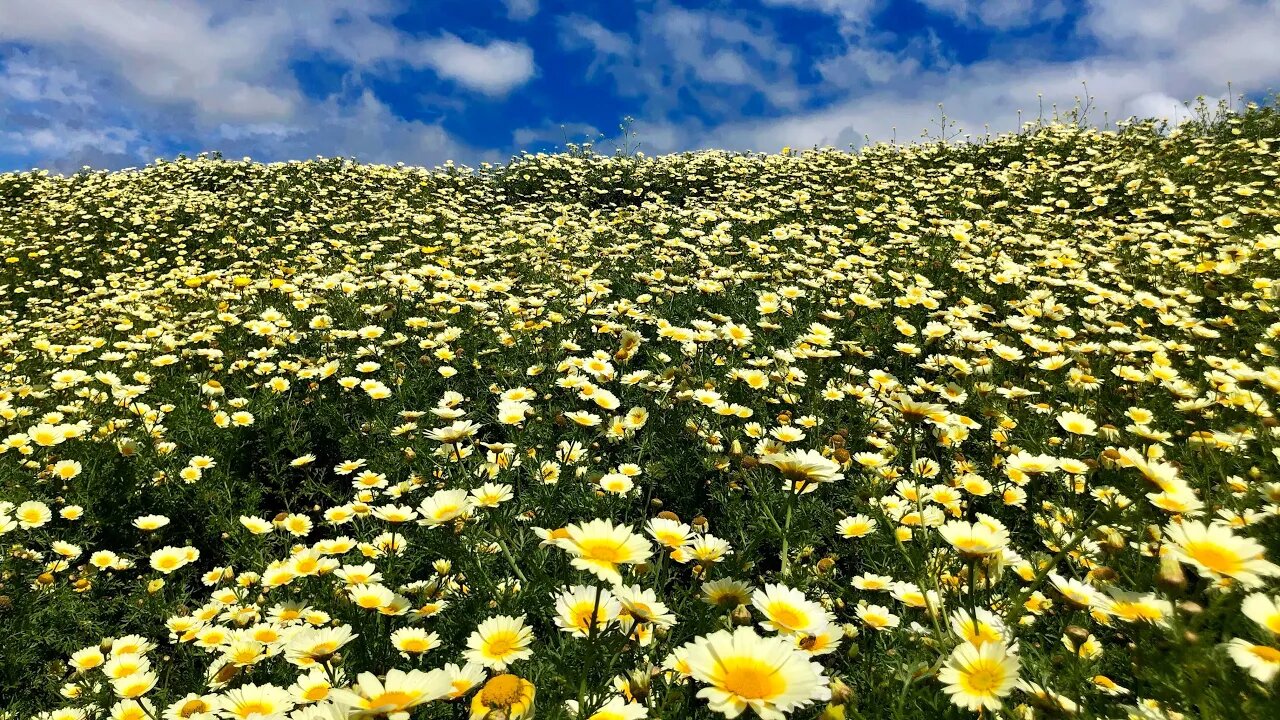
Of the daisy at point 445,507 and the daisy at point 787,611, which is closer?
the daisy at point 787,611

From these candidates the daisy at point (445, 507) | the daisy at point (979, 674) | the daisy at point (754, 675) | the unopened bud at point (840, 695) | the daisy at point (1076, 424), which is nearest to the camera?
the daisy at point (754, 675)

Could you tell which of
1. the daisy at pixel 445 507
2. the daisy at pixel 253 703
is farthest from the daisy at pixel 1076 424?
the daisy at pixel 253 703

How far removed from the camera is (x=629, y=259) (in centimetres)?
631

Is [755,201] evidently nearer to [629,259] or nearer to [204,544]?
[629,259]

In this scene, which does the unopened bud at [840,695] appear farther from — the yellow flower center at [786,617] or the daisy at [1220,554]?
the daisy at [1220,554]

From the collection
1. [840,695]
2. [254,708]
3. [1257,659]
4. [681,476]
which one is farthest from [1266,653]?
[681,476]

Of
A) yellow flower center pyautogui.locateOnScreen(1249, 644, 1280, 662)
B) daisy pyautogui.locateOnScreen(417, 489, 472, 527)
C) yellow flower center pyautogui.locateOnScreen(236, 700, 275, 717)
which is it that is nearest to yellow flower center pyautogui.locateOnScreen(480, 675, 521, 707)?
daisy pyautogui.locateOnScreen(417, 489, 472, 527)

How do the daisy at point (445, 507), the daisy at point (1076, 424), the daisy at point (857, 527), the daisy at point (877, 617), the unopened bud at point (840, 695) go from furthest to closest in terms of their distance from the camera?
the daisy at point (1076, 424), the daisy at point (857, 527), the daisy at point (877, 617), the daisy at point (445, 507), the unopened bud at point (840, 695)

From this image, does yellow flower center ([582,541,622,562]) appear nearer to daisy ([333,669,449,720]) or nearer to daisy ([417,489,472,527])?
daisy ([333,669,449,720])

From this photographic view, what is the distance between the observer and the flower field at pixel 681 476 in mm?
1167

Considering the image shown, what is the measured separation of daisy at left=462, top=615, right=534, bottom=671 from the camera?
1.20 metres

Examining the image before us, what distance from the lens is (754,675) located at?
931 millimetres

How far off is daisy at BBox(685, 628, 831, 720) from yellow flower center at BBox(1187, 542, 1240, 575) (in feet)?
2.23

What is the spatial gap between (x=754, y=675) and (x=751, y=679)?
0.02 m
